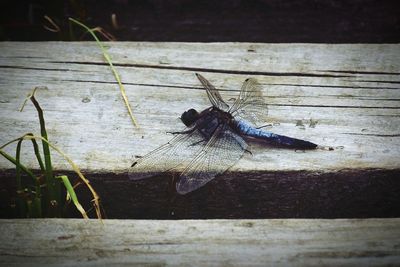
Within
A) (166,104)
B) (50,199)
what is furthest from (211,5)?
(50,199)

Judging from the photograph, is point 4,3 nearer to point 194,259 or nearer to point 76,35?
point 76,35

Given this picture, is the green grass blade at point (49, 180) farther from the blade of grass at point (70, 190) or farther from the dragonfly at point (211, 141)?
the dragonfly at point (211, 141)

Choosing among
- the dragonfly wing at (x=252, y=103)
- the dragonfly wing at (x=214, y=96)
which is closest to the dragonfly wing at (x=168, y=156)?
the dragonfly wing at (x=214, y=96)

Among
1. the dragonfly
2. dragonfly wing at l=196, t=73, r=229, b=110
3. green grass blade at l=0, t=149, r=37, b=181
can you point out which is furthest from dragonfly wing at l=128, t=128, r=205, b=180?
green grass blade at l=0, t=149, r=37, b=181

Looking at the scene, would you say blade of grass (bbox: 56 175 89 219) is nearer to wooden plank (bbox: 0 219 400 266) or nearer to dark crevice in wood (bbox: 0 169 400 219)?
dark crevice in wood (bbox: 0 169 400 219)

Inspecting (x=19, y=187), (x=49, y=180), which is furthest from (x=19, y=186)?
(x=49, y=180)

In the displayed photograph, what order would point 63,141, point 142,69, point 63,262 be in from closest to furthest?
point 63,262 → point 63,141 → point 142,69

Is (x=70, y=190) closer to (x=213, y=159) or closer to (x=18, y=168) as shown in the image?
(x=18, y=168)
